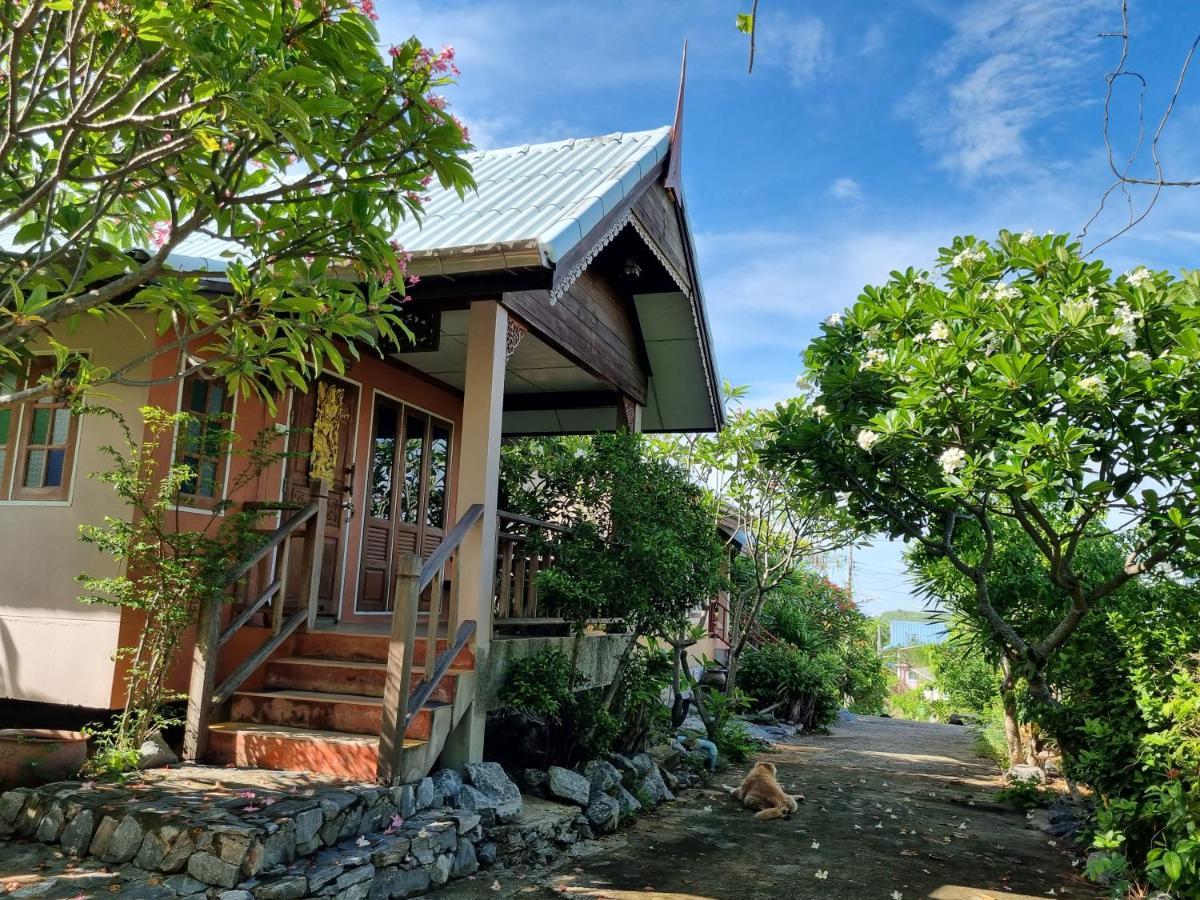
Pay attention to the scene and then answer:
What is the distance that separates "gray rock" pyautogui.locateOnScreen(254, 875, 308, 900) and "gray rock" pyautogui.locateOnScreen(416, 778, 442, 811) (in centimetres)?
121

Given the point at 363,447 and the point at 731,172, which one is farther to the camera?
the point at 363,447

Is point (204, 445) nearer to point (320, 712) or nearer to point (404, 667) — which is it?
point (320, 712)

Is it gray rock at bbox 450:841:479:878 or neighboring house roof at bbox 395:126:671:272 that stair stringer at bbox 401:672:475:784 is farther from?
neighboring house roof at bbox 395:126:671:272

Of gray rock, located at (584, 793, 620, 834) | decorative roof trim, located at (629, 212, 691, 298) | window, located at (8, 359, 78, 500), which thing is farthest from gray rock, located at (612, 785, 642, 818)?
decorative roof trim, located at (629, 212, 691, 298)

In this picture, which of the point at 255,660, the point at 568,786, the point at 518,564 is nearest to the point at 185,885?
the point at 255,660

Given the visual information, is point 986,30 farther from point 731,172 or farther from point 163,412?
point 163,412

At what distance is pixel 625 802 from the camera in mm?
7297

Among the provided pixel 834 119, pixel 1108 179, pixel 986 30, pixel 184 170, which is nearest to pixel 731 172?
pixel 834 119

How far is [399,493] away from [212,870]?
5671 millimetres

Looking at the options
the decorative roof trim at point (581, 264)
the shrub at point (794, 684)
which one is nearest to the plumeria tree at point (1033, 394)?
the decorative roof trim at point (581, 264)

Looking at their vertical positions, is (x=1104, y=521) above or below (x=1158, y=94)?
below

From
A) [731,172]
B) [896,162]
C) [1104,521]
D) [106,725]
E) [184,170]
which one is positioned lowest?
[106,725]

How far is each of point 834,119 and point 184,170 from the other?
452cm

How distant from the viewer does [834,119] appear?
6281 millimetres
